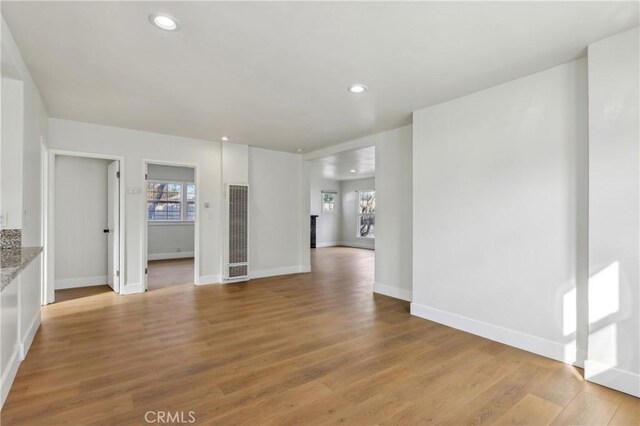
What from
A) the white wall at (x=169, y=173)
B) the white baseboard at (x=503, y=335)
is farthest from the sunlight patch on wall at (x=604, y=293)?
the white wall at (x=169, y=173)

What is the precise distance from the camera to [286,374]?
95.3 inches

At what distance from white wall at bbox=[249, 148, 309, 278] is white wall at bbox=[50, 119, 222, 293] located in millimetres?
704

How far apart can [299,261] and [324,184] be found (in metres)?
5.65

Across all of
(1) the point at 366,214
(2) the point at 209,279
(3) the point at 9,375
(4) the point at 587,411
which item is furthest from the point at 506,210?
(1) the point at 366,214

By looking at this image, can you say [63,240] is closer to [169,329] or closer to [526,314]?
[169,329]

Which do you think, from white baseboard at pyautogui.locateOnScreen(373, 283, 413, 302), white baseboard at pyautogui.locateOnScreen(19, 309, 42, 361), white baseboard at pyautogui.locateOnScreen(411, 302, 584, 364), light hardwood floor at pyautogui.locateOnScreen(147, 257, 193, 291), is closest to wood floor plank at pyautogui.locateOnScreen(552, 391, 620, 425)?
white baseboard at pyautogui.locateOnScreen(411, 302, 584, 364)

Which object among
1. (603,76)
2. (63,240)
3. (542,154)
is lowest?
(63,240)

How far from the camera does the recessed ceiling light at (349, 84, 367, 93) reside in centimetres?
311

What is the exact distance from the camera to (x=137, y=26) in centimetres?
215

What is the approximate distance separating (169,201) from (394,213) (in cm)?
640

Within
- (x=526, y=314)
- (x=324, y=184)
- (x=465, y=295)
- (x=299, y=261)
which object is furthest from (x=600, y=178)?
(x=324, y=184)

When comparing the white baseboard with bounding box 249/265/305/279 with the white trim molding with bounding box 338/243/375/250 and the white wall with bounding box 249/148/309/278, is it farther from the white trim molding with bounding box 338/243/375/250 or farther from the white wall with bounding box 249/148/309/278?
the white trim molding with bounding box 338/243/375/250

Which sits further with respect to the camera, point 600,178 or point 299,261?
point 299,261

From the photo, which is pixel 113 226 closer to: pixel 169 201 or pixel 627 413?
pixel 169 201
